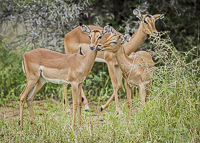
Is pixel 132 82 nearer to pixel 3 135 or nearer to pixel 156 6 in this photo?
pixel 3 135

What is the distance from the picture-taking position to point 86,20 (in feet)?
31.6

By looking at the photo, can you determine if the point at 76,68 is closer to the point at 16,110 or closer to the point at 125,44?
the point at 125,44

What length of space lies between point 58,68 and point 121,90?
3.18m

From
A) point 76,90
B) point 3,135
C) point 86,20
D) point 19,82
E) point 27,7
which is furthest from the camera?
point 86,20

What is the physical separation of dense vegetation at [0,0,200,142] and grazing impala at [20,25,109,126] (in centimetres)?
41

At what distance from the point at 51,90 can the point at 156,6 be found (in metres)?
3.07

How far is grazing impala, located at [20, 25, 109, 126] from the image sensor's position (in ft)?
19.7

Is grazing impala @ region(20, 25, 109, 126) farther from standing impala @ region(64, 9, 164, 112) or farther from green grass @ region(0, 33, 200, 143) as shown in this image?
standing impala @ region(64, 9, 164, 112)

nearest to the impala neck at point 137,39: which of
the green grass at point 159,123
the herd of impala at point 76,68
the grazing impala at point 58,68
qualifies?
the herd of impala at point 76,68

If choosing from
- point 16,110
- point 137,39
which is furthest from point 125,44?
point 16,110

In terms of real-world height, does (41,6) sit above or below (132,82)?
above

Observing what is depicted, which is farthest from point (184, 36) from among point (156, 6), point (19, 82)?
point (19, 82)

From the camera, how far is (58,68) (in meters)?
6.14

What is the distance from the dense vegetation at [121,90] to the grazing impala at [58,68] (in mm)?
412
